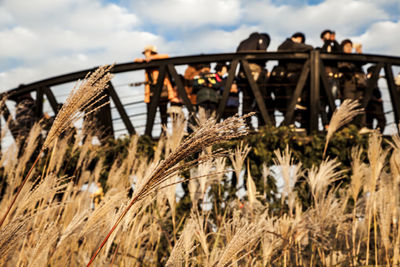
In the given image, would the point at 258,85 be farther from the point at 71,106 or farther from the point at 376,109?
the point at 71,106

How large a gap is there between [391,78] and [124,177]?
4966 millimetres


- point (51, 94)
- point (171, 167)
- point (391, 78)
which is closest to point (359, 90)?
point (391, 78)

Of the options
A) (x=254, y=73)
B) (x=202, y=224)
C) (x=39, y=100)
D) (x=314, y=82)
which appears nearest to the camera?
(x=202, y=224)

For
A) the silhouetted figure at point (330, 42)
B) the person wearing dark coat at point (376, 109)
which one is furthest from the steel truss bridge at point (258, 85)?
the silhouetted figure at point (330, 42)

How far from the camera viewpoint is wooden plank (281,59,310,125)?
5.68m

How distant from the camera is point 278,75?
6.21 m

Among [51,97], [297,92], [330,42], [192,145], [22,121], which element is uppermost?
[330,42]

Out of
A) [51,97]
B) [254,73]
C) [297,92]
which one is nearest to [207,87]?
[254,73]

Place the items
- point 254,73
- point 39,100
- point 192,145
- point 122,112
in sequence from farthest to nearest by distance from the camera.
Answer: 1. point 39,100
2. point 254,73
3. point 122,112
4. point 192,145

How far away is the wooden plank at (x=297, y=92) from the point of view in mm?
5684

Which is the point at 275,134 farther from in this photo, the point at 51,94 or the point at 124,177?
the point at 51,94

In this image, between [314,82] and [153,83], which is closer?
[314,82]

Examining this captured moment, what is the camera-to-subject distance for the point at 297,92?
5.79 m

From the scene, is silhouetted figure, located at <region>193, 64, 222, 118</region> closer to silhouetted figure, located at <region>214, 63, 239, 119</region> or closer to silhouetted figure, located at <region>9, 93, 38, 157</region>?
silhouetted figure, located at <region>214, 63, 239, 119</region>
